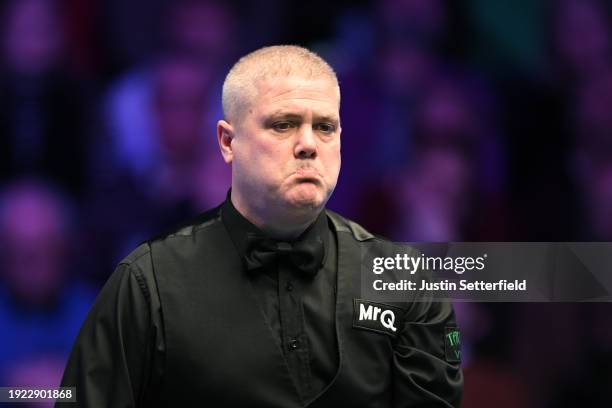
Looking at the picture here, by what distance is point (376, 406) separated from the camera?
2447 mm

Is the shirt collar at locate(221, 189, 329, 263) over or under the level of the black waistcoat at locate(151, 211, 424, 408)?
over

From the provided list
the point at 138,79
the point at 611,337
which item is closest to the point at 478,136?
the point at 611,337

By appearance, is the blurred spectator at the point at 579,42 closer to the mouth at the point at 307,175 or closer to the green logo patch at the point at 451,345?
the green logo patch at the point at 451,345

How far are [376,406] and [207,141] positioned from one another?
1.87m

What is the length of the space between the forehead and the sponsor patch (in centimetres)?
49

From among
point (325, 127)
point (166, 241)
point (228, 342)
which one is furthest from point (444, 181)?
point (228, 342)

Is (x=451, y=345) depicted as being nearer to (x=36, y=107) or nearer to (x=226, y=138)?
(x=226, y=138)

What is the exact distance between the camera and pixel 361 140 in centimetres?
418

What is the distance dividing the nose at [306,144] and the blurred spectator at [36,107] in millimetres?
1750

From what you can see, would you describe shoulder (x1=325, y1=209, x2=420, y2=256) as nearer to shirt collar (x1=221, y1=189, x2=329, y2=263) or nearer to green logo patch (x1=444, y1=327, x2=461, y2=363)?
shirt collar (x1=221, y1=189, x2=329, y2=263)

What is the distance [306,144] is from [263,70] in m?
0.23

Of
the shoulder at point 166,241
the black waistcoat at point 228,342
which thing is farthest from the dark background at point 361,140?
the black waistcoat at point 228,342

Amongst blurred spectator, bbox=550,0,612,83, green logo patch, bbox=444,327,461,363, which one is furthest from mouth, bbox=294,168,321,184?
blurred spectator, bbox=550,0,612,83

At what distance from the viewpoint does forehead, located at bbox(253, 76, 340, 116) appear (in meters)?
2.44
